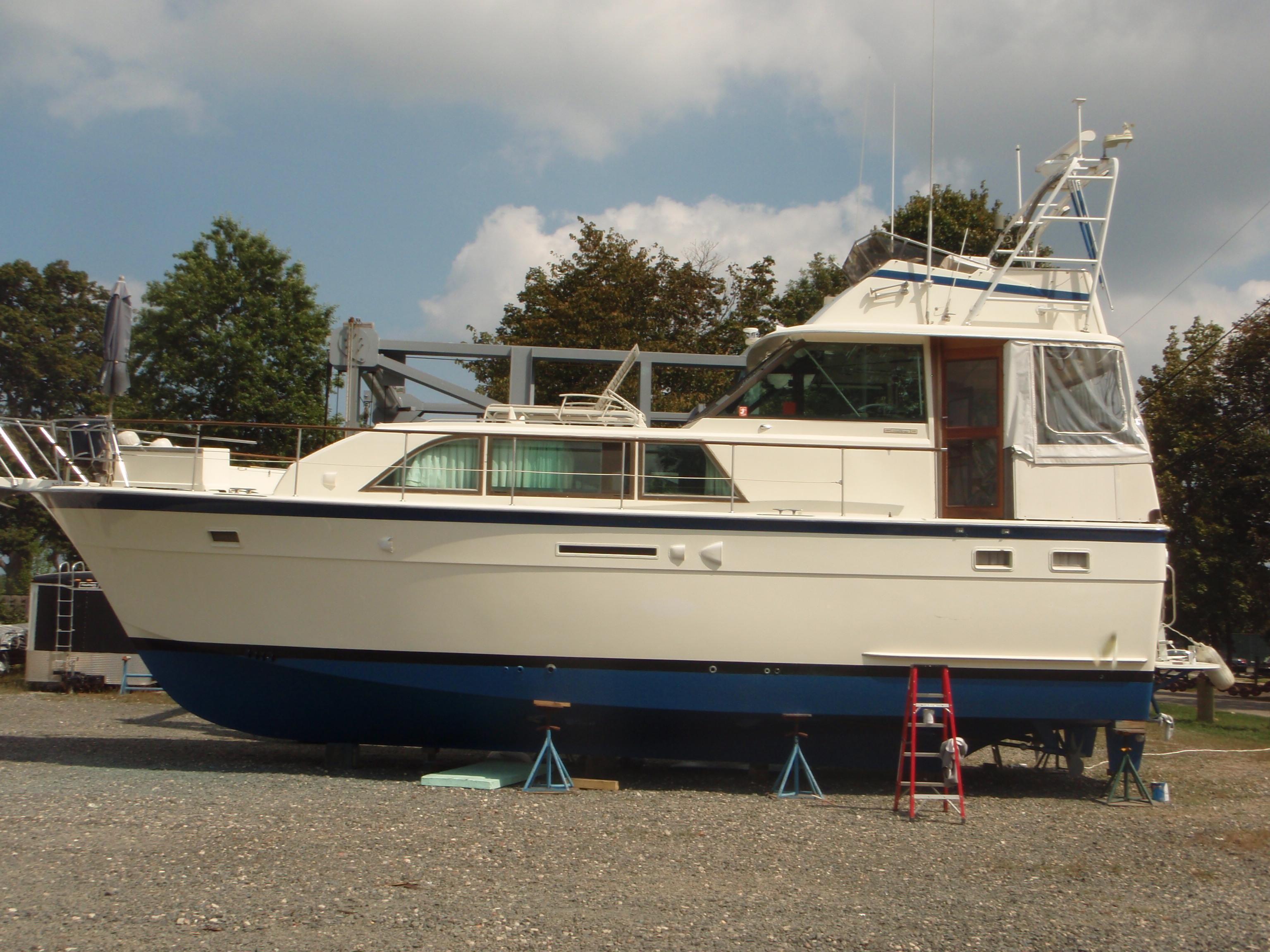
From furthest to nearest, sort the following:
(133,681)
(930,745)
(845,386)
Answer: (133,681) → (845,386) → (930,745)

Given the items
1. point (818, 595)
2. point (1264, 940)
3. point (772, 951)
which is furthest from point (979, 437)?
point (772, 951)

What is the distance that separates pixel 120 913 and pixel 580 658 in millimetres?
3729

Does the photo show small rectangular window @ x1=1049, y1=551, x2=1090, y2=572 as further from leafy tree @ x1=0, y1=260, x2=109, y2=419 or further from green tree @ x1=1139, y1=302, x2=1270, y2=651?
leafy tree @ x1=0, y1=260, x2=109, y2=419

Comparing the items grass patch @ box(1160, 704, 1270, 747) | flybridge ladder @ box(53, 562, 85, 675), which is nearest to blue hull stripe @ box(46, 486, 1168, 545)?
grass patch @ box(1160, 704, 1270, 747)

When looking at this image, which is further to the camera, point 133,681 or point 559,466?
point 133,681

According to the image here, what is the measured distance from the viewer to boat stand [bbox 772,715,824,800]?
299 inches

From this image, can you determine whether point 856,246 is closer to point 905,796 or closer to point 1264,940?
point 905,796

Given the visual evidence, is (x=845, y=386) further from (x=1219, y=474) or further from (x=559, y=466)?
(x=1219, y=474)

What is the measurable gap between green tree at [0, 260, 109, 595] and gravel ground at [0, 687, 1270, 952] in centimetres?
2272

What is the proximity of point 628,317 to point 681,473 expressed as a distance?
35.5 feet

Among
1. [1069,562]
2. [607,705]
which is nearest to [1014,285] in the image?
[1069,562]

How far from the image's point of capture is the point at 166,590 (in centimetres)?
761

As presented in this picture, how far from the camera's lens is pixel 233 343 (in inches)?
813

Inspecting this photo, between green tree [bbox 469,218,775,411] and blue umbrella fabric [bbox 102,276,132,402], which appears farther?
green tree [bbox 469,218,775,411]
